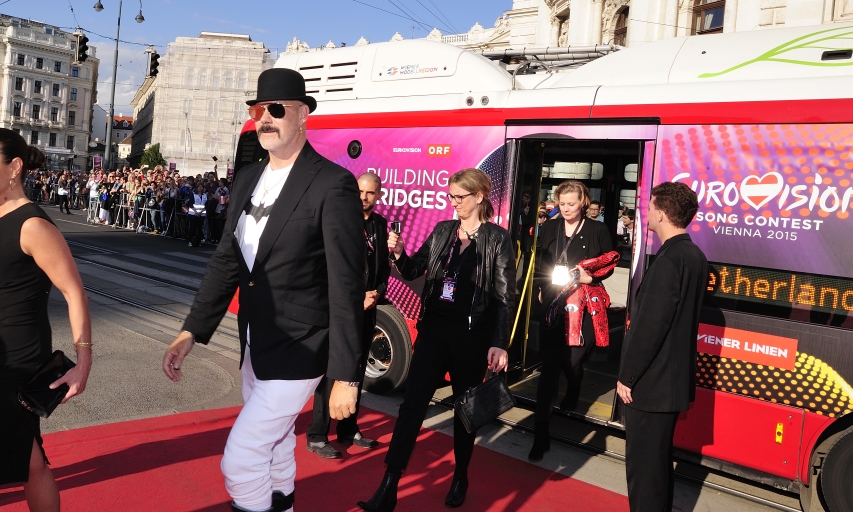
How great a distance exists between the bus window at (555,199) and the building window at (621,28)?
59.5ft

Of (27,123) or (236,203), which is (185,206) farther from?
(27,123)

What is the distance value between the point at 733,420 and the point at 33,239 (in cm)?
411

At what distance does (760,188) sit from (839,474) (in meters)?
1.76

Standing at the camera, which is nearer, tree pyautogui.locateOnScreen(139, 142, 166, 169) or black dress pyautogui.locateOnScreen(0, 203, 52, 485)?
black dress pyautogui.locateOnScreen(0, 203, 52, 485)

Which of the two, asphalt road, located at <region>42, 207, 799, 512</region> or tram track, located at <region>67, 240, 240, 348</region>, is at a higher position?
tram track, located at <region>67, 240, 240, 348</region>

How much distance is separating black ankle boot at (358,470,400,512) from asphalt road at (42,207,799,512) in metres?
1.60

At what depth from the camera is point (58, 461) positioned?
4457mm

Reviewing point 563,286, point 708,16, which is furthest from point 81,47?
point 563,286

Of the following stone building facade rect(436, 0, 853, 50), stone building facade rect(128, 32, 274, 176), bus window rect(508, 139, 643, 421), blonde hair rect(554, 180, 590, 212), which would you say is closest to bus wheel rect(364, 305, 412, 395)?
bus window rect(508, 139, 643, 421)

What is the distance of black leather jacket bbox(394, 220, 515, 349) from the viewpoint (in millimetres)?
A: 4203

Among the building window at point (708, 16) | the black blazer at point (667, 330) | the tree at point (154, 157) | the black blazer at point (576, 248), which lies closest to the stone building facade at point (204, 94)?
the tree at point (154, 157)

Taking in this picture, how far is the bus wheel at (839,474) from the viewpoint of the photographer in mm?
4234

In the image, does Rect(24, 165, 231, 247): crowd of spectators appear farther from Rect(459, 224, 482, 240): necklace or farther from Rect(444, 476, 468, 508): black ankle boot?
Rect(444, 476, 468, 508): black ankle boot

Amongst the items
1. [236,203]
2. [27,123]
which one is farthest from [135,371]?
[27,123]
